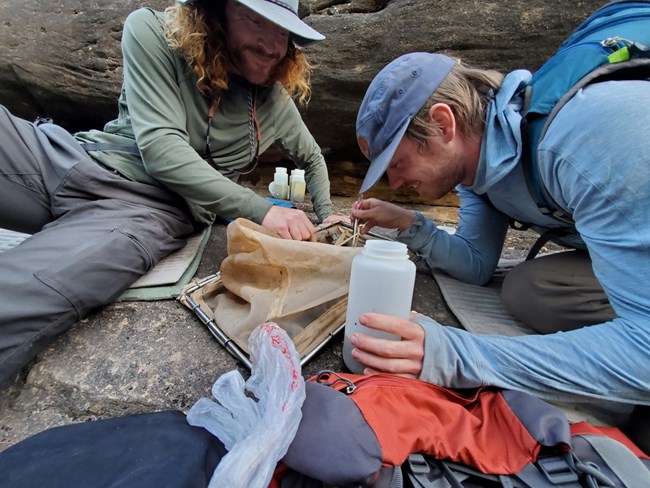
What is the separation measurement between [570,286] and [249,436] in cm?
126

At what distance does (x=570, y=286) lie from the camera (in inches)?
53.8

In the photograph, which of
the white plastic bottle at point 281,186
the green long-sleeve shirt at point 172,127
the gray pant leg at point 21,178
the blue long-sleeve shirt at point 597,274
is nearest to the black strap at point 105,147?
the green long-sleeve shirt at point 172,127

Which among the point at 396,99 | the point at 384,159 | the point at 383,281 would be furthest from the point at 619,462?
the point at 396,99

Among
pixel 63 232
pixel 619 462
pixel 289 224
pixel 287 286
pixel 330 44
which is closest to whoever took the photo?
pixel 619 462

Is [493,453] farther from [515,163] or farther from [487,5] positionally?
[487,5]

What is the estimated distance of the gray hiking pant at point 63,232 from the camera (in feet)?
3.96

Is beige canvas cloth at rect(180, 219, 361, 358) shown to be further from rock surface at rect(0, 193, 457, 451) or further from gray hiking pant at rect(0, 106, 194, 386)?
gray hiking pant at rect(0, 106, 194, 386)

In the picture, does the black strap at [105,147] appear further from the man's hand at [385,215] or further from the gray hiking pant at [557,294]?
the gray hiking pant at [557,294]

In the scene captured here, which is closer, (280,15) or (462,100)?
(462,100)

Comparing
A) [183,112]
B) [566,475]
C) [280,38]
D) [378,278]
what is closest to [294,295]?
[378,278]

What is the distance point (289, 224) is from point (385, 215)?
1.57 ft

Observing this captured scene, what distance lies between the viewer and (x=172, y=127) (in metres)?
1.76

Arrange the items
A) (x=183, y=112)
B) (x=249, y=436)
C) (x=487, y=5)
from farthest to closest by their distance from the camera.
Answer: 1. (x=487, y=5)
2. (x=183, y=112)
3. (x=249, y=436)

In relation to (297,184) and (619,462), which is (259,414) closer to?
(619,462)
